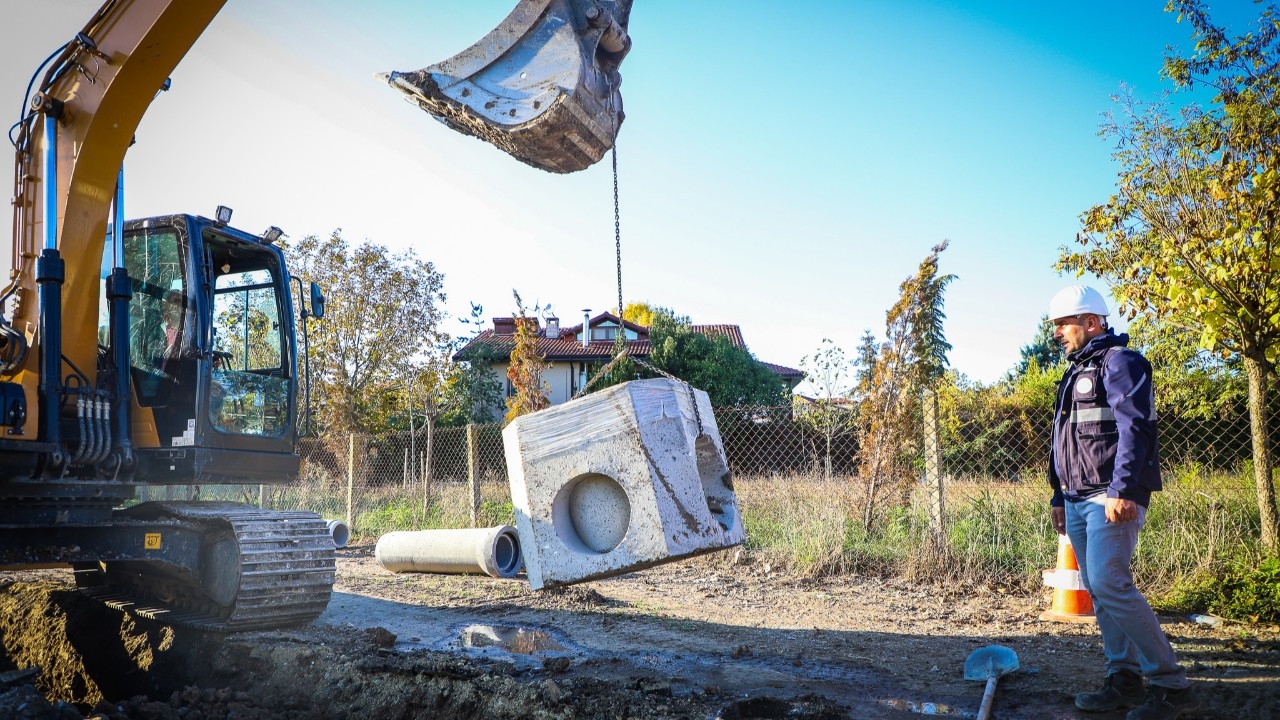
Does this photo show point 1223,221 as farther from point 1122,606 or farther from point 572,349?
point 572,349

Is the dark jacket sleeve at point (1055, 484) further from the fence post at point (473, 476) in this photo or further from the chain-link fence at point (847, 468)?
the fence post at point (473, 476)

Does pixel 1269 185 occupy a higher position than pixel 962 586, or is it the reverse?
pixel 1269 185

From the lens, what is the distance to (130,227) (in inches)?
249

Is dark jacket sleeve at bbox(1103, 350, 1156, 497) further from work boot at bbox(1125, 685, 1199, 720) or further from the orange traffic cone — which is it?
the orange traffic cone

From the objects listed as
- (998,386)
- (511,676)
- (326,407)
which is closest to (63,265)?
(511,676)

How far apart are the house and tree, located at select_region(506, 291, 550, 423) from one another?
20744 millimetres

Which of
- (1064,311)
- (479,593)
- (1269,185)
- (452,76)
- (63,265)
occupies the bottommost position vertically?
(479,593)

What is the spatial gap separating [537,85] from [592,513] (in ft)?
7.86

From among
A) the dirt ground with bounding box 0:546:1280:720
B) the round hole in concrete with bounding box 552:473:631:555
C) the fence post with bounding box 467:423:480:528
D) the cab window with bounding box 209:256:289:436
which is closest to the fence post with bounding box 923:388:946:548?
the dirt ground with bounding box 0:546:1280:720

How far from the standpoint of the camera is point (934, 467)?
7574 millimetres

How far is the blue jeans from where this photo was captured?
374 centimetres

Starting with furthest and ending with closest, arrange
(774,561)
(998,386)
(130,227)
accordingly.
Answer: (998,386) < (774,561) < (130,227)

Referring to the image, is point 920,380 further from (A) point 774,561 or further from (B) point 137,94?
(B) point 137,94

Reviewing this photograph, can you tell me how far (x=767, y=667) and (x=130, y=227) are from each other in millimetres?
5460
